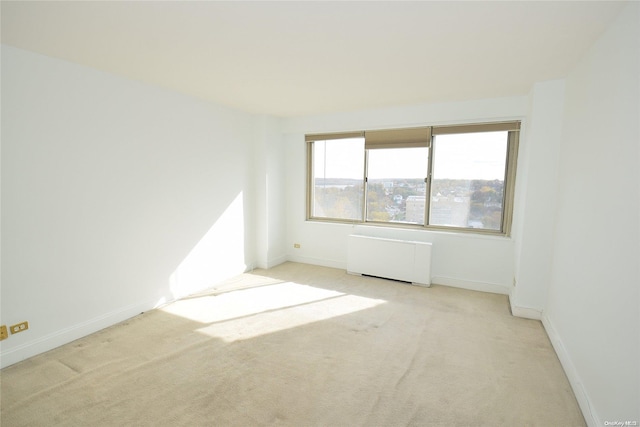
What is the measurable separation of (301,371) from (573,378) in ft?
6.69

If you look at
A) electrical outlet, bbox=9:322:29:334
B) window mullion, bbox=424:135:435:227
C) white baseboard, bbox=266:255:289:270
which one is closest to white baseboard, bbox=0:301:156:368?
electrical outlet, bbox=9:322:29:334

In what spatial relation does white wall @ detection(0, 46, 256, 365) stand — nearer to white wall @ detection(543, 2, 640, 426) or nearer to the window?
the window

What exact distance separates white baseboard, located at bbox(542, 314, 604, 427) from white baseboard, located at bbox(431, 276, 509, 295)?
3.23ft

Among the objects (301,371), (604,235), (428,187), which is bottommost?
(301,371)

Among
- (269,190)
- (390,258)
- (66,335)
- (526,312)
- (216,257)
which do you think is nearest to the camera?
(66,335)

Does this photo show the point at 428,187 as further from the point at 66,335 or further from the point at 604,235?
the point at 66,335

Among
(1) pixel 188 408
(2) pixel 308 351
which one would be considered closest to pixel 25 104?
(1) pixel 188 408

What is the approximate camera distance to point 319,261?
535 centimetres

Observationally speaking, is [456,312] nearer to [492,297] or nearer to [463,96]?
[492,297]

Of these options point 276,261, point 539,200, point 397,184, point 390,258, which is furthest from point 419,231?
point 276,261

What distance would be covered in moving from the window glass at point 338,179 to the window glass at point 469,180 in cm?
118

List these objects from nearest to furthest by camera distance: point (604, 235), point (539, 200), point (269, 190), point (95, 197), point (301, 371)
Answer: point (604, 235), point (301, 371), point (95, 197), point (539, 200), point (269, 190)

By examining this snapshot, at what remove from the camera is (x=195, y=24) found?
1.99 m

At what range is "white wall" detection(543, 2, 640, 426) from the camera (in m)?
1.60
